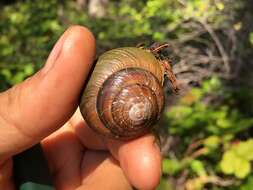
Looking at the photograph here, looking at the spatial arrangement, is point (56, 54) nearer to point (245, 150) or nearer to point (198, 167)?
point (245, 150)

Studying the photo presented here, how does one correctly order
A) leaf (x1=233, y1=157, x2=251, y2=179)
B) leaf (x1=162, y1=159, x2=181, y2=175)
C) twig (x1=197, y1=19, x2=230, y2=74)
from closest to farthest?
leaf (x1=233, y1=157, x2=251, y2=179)
twig (x1=197, y1=19, x2=230, y2=74)
leaf (x1=162, y1=159, x2=181, y2=175)

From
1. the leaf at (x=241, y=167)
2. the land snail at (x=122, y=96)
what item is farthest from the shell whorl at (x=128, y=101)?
the leaf at (x=241, y=167)

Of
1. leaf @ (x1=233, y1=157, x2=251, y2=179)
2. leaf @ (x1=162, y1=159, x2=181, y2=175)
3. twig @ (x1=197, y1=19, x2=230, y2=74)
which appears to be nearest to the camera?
leaf @ (x1=233, y1=157, x2=251, y2=179)

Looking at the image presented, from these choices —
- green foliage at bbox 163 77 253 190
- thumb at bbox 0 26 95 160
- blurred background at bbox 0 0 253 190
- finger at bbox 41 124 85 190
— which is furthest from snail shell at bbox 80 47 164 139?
green foliage at bbox 163 77 253 190

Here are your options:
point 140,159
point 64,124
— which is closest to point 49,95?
point 64,124

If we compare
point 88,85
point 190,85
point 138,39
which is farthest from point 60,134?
point 190,85

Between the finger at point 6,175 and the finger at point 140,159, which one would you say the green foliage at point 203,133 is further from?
the finger at point 6,175

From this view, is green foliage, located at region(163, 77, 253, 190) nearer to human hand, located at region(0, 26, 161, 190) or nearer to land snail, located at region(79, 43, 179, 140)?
human hand, located at region(0, 26, 161, 190)
